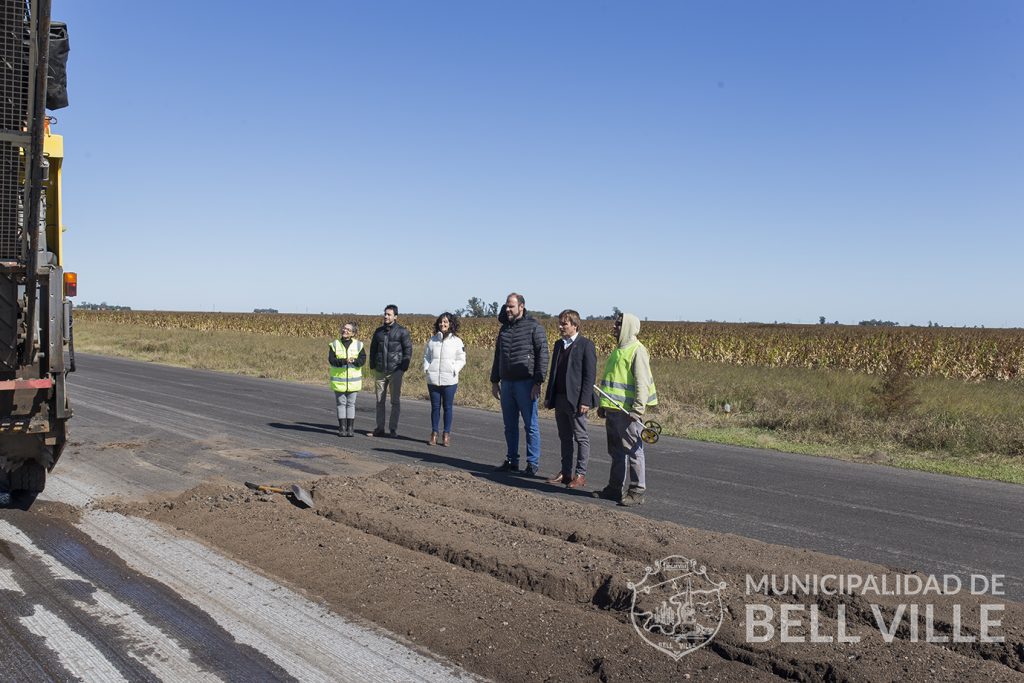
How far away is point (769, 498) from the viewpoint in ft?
30.1

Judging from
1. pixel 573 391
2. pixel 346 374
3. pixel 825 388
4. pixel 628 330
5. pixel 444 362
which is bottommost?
pixel 825 388

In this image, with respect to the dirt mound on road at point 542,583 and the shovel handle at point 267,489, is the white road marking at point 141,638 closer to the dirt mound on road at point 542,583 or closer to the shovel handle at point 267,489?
the dirt mound on road at point 542,583

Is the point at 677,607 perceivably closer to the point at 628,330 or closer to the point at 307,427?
the point at 628,330

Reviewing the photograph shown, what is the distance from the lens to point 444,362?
12.3 metres

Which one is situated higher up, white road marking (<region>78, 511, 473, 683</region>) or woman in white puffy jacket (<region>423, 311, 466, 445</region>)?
woman in white puffy jacket (<region>423, 311, 466, 445</region>)

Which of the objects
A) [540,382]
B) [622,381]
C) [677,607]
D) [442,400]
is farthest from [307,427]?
[677,607]

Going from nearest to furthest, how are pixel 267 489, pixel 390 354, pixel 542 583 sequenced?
pixel 542 583
pixel 267 489
pixel 390 354

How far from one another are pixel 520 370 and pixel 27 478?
5.20 m

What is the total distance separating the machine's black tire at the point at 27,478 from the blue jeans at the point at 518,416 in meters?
4.83

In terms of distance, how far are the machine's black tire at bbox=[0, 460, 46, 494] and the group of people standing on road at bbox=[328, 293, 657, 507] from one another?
4.81 metres

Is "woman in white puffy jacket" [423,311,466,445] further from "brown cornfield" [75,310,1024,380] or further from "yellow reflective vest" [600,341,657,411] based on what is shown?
"brown cornfield" [75,310,1024,380]

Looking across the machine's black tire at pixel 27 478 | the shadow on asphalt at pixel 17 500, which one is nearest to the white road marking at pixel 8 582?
the shadow on asphalt at pixel 17 500

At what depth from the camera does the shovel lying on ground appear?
7.95 meters

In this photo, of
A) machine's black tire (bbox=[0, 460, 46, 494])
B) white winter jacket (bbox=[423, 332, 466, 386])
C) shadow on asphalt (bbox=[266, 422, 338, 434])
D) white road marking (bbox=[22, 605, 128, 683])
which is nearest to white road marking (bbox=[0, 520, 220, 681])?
white road marking (bbox=[22, 605, 128, 683])
